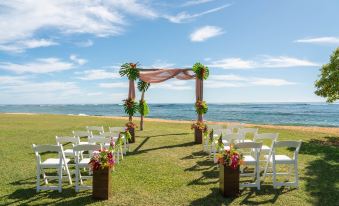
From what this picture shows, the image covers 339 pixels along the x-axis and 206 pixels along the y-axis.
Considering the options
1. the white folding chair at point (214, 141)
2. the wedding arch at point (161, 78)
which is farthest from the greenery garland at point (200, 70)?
the white folding chair at point (214, 141)

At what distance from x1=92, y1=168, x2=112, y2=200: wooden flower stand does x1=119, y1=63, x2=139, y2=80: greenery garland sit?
27.9ft

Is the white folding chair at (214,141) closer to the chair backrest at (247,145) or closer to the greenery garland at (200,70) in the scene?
the chair backrest at (247,145)

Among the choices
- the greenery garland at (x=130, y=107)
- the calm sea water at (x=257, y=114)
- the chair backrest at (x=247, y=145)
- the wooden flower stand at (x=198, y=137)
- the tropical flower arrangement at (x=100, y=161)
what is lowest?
the calm sea water at (x=257, y=114)

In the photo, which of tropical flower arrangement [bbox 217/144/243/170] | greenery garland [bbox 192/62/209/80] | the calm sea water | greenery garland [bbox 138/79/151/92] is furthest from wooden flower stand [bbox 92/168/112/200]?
the calm sea water

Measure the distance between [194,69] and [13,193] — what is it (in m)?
9.51

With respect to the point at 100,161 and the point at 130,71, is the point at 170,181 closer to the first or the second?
the point at 100,161

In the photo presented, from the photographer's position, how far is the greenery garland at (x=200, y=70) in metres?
14.8

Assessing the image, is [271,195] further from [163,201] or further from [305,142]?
[305,142]

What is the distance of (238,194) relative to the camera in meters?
6.96

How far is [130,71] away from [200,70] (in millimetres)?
3135

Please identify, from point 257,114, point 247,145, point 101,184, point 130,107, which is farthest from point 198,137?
point 257,114

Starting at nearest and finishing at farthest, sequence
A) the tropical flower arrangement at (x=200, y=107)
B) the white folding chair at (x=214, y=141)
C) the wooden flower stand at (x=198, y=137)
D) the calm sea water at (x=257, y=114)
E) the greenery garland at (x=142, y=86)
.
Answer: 1. the white folding chair at (x=214, y=141)
2. the wooden flower stand at (x=198, y=137)
3. the tropical flower arrangement at (x=200, y=107)
4. the greenery garland at (x=142, y=86)
5. the calm sea water at (x=257, y=114)

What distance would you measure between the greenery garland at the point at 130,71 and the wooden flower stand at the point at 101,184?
8.51m

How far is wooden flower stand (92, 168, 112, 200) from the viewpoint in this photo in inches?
267
